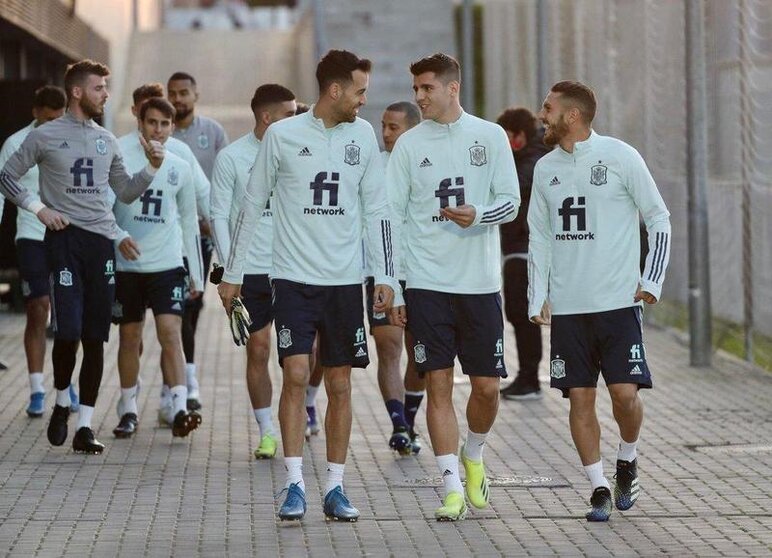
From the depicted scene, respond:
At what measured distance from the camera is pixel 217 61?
145 feet

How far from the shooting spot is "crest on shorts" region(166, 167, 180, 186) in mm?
11000

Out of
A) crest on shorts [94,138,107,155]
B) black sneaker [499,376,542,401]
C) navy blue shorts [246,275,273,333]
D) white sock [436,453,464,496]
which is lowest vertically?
black sneaker [499,376,542,401]

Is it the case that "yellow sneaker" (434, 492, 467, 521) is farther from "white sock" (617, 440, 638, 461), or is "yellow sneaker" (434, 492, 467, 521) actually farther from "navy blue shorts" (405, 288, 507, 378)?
"white sock" (617, 440, 638, 461)

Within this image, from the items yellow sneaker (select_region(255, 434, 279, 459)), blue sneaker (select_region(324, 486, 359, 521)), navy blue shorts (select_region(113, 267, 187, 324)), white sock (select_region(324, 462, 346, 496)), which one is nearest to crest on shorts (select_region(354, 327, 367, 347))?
white sock (select_region(324, 462, 346, 496))

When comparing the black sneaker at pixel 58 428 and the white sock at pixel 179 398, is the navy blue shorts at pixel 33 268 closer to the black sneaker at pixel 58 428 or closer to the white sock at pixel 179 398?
the white sock at pixel 179 398

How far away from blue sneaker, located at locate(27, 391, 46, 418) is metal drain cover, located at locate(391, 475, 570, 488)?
3332mm

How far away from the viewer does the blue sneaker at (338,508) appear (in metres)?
8.12

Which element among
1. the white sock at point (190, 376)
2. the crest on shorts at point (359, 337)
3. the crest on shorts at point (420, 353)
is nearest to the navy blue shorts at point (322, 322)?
the crest on shorts at point (359, 337)

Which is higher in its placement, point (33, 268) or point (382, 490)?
point (33, 268)

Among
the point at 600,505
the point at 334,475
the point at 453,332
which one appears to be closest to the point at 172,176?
the point at 453,332

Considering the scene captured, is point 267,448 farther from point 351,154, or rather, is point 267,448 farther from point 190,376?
point 351,154

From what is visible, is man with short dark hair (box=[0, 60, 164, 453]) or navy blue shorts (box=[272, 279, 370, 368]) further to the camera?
man with short dark hair (box=[0, 60, 164, 453])

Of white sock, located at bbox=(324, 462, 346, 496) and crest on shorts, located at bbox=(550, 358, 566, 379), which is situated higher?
crest on shorts, located at bbox=(550, 358, 566, 379)

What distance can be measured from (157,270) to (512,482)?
8.97 feet
